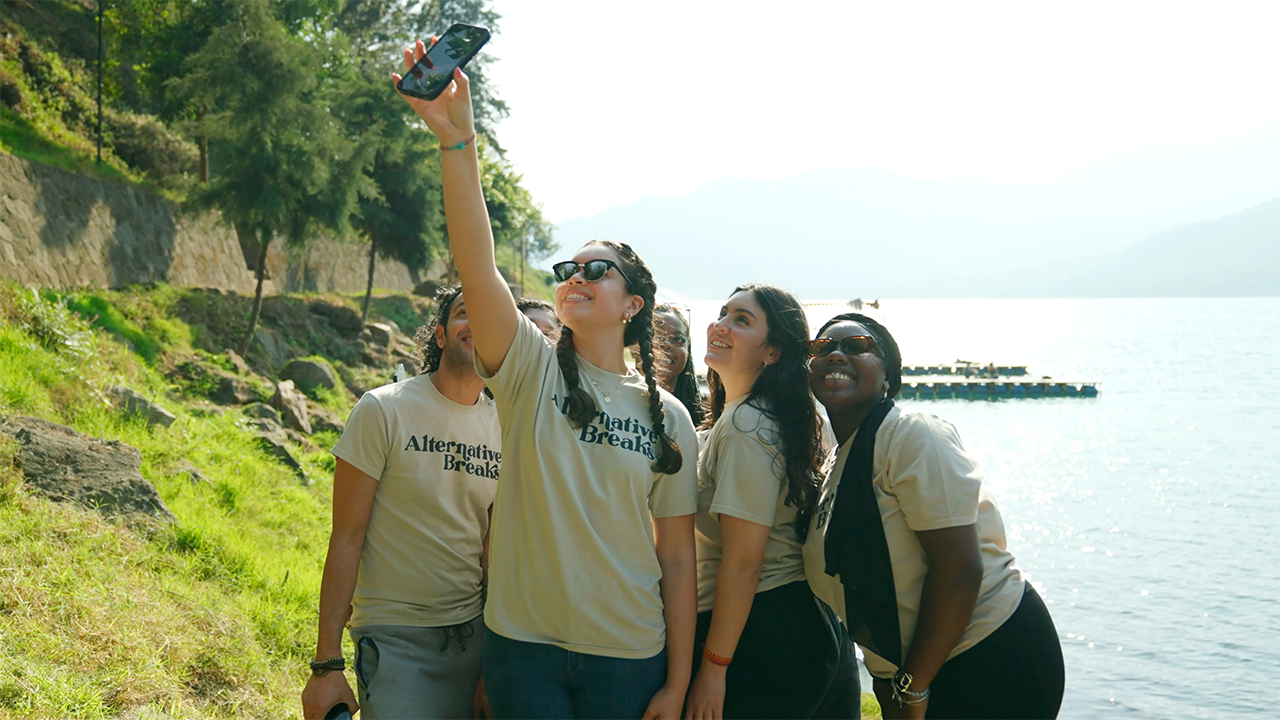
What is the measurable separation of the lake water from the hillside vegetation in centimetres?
381

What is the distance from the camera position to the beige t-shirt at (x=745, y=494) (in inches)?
117

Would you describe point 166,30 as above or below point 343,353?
above

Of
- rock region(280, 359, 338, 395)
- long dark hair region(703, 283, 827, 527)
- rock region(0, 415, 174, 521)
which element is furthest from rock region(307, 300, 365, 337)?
long dark hair region(703, 283, 827, 527)

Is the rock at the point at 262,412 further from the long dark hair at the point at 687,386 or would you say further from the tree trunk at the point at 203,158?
the tree trunk at the point at 203,158

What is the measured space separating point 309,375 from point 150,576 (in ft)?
37.8

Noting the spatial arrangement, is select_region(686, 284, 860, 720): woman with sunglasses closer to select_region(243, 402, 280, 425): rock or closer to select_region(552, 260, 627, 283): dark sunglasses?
select_region(552, 260, 627, 283): dark sunglasses

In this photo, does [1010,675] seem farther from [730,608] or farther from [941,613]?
[730,608]

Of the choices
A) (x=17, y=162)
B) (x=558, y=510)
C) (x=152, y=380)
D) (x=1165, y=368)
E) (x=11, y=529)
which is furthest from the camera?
(x=1165, y=368)

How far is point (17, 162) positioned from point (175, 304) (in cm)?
338

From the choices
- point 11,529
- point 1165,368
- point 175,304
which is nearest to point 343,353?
point 175,304

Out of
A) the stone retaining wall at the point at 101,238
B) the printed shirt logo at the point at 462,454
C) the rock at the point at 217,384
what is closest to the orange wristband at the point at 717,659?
the printed shirt logo at the point at 462,454

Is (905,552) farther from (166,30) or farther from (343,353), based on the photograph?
(166,30)

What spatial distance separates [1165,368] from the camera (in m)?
67.9

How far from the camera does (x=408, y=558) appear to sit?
329cm
